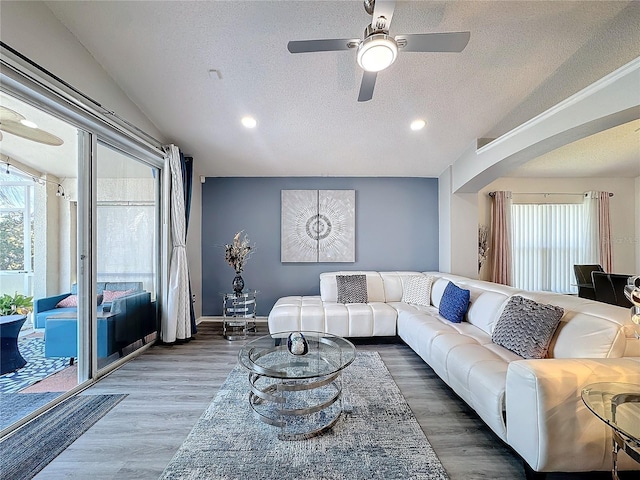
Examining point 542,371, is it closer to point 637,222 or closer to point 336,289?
point 336,289

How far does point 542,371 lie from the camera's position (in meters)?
1.45

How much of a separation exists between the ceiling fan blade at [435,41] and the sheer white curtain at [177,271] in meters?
3.04

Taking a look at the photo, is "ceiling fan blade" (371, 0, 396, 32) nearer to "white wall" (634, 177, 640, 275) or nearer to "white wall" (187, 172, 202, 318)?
"white wall" (187, 172, 202, 318)

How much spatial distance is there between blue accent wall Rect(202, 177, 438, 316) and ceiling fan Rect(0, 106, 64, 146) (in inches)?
101

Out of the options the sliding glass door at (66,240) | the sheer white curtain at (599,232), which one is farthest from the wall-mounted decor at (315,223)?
the sheer white curtain at (599,232)

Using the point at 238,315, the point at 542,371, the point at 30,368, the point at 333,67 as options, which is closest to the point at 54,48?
the point at 333,67

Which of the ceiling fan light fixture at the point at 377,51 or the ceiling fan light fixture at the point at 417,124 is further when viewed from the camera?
the ceiling fan light fixture at the point at 417,124

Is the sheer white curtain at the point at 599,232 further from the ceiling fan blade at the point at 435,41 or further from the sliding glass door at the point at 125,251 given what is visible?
the sliding glass door at the point at 125,251

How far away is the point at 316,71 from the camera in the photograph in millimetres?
2715

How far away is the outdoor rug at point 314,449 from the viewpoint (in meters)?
1.60

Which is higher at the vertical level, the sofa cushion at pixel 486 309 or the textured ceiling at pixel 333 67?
the textured ceiling at pixel 333 67

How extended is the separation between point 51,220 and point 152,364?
5.51 ft

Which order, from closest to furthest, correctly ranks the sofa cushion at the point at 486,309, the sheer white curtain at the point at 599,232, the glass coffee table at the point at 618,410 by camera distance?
the glass coffee table at the point at 618,410 < the sofa cushion at the point at 486,309 < the sheer white curtain at the point at 599,232

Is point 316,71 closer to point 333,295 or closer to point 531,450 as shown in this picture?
point 333,295
